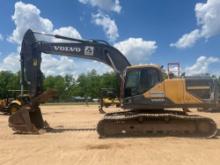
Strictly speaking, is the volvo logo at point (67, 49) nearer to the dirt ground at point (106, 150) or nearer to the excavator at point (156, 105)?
the excavator at point (156, 105)

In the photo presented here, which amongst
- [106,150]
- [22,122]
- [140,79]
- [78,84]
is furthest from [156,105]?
[78,84]

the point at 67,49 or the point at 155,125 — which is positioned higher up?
the point at 67,49

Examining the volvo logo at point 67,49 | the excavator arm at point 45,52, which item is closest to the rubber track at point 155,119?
the excavator arm at point 45,52

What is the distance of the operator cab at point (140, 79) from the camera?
54.8ft

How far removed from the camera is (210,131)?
16.2 m

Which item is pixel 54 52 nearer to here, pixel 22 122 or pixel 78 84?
pixel 22 122

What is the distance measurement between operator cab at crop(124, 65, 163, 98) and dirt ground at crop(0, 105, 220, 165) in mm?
2235

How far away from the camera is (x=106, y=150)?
12977 millimetres

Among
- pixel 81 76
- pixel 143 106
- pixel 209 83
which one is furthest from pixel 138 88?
pixel 81 76

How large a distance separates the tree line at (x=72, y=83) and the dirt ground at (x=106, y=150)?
8505cm

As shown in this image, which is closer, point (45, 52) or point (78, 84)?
point (45, 52)

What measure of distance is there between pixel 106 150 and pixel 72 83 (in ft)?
334

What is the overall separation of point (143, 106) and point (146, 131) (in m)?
1.07

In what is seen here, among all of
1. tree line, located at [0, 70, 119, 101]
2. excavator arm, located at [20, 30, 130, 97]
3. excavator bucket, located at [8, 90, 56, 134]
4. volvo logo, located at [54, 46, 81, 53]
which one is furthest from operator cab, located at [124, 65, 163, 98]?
tree line, located at [0, 70, 119, 101]
